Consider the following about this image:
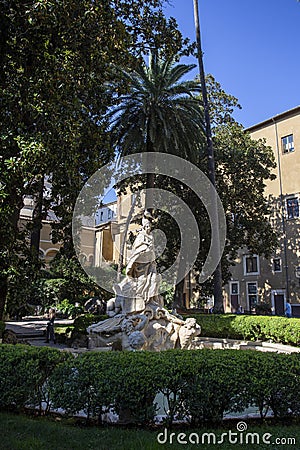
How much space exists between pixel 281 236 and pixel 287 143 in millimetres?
7340

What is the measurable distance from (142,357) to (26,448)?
1.71 meters

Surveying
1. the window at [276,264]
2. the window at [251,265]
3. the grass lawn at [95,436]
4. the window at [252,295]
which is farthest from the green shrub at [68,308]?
the grass lawn at [95,436]

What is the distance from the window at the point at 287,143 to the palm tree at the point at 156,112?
1560 cm

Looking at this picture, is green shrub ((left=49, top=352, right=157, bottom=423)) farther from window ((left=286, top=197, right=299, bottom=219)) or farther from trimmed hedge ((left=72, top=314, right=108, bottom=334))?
window ((left=286, top=197, right=299, bottom=219))

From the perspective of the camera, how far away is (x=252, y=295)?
30.3 metres

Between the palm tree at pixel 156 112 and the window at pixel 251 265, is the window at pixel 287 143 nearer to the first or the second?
the window at pixel 251 265

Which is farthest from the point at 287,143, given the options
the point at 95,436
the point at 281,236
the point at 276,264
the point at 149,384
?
the point at 95,436

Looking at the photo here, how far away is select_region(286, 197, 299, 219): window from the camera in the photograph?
90.8 feet

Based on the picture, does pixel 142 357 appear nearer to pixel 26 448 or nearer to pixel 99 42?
pixel 26 448

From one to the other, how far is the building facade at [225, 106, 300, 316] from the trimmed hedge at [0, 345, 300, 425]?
22958 mm

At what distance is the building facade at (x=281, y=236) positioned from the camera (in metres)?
27.1

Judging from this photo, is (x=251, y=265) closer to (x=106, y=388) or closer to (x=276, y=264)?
(x=276, y=264)

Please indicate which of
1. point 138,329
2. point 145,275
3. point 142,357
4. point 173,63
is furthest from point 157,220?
point 142,357

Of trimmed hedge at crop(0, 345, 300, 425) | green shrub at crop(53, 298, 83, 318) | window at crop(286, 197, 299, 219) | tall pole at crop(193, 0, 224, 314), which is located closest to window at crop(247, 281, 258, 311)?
window at crop(286, 197, 299, 219)
